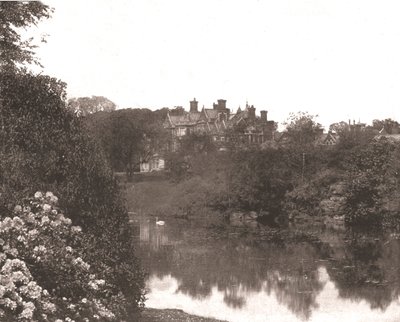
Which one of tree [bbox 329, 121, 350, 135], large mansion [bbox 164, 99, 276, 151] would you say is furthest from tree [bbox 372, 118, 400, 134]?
large mansion [bbox 164, 99, 276, 151]

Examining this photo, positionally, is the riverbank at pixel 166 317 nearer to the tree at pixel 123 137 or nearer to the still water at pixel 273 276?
the still water at pixel 273 276

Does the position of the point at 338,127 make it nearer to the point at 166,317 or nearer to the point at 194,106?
the point at 194,106

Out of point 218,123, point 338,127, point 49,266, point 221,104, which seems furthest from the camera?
point 221,104

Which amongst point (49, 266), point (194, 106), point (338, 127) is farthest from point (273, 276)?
point (194, 106)

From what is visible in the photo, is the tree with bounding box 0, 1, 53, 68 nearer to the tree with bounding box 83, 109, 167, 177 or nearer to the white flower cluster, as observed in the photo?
the white flower cluster

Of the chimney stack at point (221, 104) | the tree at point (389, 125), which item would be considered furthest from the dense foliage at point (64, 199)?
the tree at point (389, 125)

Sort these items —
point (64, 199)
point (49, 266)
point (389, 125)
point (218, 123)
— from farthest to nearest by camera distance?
point (389, 125)
point (218, 123)
point (64, 199)
point (49, 266)
